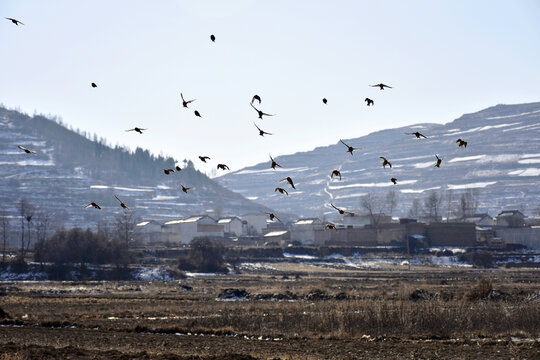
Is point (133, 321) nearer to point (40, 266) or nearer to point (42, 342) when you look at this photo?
point (42, 342)

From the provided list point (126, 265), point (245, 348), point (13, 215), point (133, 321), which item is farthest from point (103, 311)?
point (13, 215)

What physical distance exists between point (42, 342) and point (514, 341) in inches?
723

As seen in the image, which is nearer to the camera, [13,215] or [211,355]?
[211,355]

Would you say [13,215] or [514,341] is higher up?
[13,215]

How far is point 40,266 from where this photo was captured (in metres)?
89.6

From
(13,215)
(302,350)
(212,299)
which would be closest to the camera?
(302,350)

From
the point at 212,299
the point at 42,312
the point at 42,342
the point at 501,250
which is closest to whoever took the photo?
the point at 42,342

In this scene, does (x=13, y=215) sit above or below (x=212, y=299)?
above

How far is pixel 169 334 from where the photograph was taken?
109ft

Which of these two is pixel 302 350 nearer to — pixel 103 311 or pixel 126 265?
pixel 103 311

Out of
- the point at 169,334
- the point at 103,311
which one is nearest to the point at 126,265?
the point at 103,311

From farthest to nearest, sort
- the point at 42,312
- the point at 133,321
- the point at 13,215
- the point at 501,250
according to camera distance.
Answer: the point at 13,215 → the point at 501,250 → the point at 42,312 → the point at 133,321

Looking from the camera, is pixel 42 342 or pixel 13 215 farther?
pixel 13 215

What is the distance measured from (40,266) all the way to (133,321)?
55.2 meters
